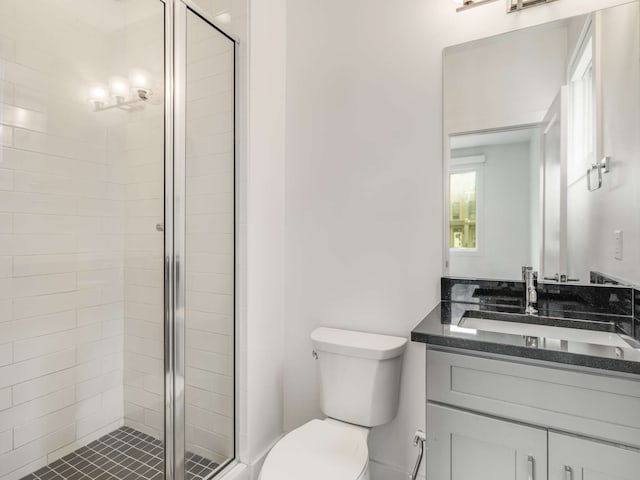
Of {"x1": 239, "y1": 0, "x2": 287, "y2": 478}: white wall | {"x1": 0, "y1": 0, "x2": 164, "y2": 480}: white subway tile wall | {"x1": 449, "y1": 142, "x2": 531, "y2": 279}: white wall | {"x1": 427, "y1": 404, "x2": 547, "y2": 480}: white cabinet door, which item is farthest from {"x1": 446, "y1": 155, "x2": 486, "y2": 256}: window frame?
{"x1": 0, "y1": 0, "x2": 164, "y2": 480}: white subway tile wall

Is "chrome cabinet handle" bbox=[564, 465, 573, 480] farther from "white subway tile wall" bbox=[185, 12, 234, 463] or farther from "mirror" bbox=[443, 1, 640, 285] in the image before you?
"white subway tile wall" bbox=[185, 12, 234, 463]

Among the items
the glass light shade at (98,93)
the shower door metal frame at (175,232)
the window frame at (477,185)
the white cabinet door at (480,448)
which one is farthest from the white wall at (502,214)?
the glass light shade at (98,93)

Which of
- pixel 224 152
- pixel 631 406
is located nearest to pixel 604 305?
pixel 631 406

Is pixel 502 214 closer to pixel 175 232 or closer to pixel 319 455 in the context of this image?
pixel 319 455

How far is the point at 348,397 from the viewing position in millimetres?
1540

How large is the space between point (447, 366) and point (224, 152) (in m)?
1.31

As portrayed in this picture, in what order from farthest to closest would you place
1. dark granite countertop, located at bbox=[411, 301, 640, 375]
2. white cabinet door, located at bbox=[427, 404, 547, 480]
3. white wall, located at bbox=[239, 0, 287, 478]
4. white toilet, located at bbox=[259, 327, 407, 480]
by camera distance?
1. white wall, located at bbox=[239, 0, 287, 478]
2. white toilet, located at bbox=[259, 327, 407, 480]
3. white cabinet door, located at bbox=[427, 404, 547, 480]
4. dark granite countertop, located at bbox=[411, 301, 640, 375]

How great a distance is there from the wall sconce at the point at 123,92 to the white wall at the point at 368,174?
708mm

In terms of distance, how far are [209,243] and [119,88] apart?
88 centimetres

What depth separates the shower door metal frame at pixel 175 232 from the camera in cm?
150

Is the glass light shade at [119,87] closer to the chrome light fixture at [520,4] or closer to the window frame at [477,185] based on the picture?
the window frame at [477,185]

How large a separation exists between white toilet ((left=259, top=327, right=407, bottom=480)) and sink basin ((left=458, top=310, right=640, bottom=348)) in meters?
0.36

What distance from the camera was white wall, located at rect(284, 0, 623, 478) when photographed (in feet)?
5.22

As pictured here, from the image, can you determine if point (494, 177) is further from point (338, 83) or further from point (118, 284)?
point (118, 284)
